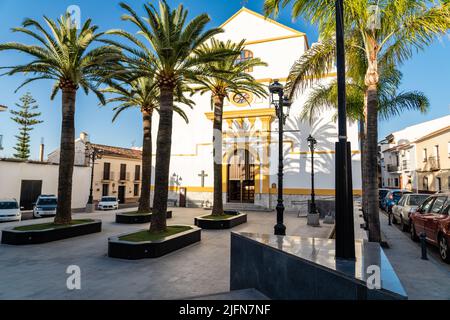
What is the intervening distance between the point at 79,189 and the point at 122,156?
12656 millimetres

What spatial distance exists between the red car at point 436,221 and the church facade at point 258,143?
15410 mm

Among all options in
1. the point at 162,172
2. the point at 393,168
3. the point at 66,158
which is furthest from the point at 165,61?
the point at 393,168

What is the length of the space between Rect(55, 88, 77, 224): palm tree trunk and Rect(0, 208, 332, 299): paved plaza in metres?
2.03

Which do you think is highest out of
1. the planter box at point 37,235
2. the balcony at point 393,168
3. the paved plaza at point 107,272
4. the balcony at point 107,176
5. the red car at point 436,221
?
the balcony at point 393,168

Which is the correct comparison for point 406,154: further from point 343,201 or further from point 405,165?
point 343,201

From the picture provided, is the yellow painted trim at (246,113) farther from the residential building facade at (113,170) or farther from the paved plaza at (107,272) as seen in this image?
the residential building facade at (113,170)

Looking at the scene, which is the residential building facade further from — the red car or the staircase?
the red car

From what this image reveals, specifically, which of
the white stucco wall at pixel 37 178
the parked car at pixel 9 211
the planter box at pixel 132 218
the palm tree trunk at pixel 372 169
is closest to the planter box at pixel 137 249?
the palm tree trunk at pixel 372 169

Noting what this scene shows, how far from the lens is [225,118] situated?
2889cm

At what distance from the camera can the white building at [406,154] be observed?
3850 centimetres

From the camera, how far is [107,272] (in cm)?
745

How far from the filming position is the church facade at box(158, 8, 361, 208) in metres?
26.1

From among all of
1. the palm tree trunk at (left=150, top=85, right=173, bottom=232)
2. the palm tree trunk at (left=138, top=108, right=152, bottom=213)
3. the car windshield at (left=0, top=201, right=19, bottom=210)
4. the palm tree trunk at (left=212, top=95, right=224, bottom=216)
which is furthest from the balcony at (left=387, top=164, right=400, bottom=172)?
the car windshield at (left=0, top=201, right=19, bottom=210)

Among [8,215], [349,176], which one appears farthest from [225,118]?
[349,176]
